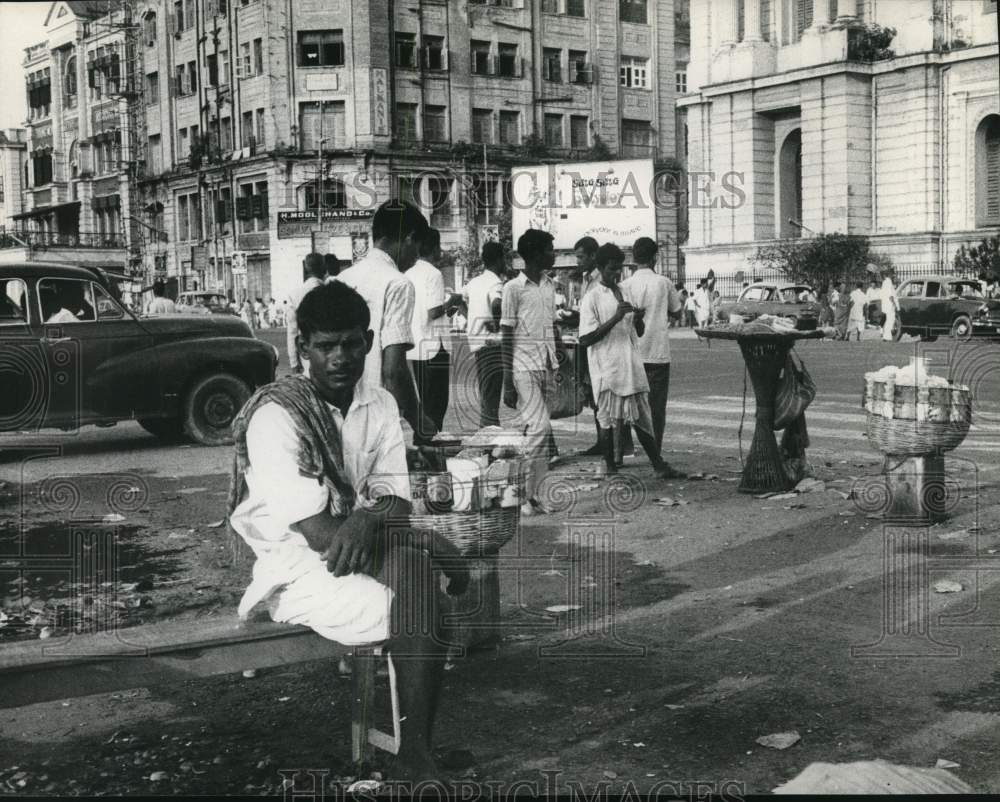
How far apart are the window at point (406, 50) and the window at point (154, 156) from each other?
16065mm

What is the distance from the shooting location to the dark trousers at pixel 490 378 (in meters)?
10.2

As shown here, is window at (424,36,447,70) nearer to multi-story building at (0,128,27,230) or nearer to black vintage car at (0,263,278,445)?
multi-story building at (0,128,27,230)


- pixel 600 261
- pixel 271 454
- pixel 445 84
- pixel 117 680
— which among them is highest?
pixel 445 84

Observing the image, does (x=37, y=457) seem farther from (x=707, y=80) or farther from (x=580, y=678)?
(x=707, y=80)

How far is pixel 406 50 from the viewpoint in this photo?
57406mm

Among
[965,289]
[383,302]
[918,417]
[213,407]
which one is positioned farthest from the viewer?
[965,289]

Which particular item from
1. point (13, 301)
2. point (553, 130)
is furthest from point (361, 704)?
point (553, 130)

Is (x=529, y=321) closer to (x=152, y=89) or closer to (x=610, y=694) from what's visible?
(x=610, y=694)

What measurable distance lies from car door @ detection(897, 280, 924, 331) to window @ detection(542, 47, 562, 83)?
2955cm

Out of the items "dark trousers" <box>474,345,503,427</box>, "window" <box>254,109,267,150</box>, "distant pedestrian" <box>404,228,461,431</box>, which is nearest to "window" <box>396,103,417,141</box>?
"window" <box>254,109,267,150</box>

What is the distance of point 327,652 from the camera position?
13.2 feet

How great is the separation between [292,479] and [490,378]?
6768 millimetres

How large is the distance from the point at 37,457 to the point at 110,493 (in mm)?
2698

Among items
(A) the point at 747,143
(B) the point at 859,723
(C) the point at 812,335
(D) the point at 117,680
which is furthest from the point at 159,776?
(A) the point at 747,143
